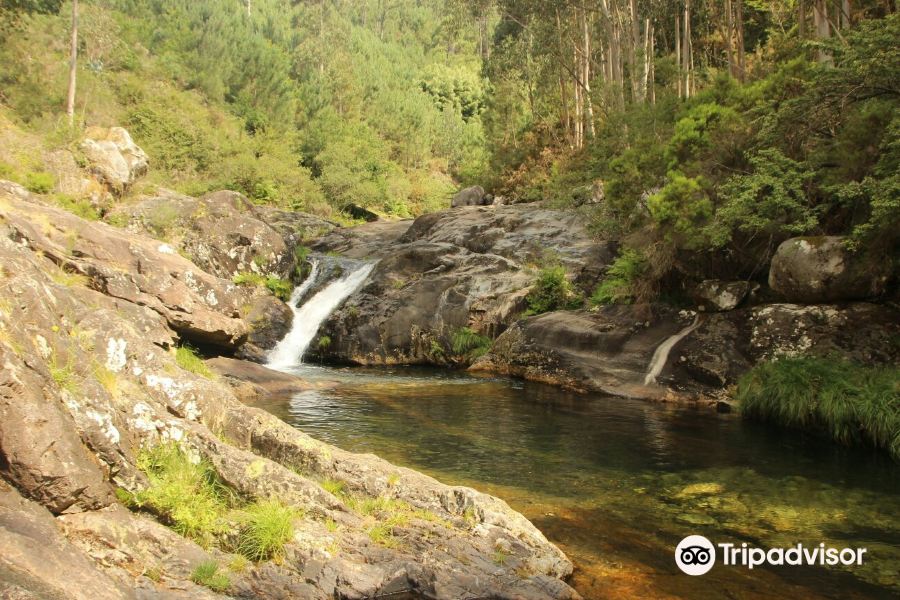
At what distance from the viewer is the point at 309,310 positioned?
23.2m

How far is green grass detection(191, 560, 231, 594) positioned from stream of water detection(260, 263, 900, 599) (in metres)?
3.01

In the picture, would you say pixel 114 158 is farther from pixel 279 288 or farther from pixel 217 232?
pixel 279 288

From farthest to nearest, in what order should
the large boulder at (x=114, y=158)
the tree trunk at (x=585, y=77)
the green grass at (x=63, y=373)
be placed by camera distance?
the tree trunk at (x=585, y=77) < the large boulder at (x=114, y=158) < the green grass at (x=63, y=373)

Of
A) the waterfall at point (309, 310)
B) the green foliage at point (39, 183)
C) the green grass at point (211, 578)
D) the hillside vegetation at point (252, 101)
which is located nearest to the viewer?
the green grass at point (211, 578)

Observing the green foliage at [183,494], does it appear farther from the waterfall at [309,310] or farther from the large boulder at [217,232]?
the large boulder at [217,232]

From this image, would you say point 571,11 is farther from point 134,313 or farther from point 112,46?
point 134,313

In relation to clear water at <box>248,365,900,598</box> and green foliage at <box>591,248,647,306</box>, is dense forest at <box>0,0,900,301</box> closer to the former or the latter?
green foliage at <box>591,248,647,306</box>

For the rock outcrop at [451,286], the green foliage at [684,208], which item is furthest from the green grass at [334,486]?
the rock outcrop at [451,286]

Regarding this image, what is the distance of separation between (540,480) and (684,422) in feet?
17.0

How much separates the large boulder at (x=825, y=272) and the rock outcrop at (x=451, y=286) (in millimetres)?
7389

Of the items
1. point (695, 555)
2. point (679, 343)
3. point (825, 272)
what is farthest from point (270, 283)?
point (695, 555)

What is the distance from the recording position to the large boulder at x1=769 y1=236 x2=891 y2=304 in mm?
13414

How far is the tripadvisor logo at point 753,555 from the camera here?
6574 millimetres

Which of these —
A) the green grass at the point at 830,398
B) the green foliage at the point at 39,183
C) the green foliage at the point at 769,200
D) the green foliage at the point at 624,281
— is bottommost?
the green grass at the point at 830,398
